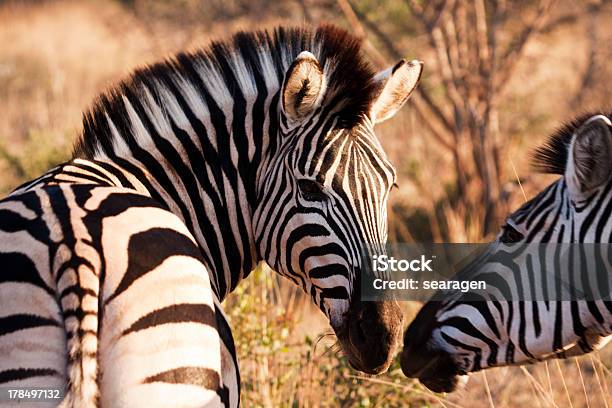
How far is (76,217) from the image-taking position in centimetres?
262

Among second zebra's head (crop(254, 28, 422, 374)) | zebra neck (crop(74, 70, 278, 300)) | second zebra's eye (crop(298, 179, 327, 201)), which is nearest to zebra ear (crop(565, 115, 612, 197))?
second zebra's head (crop(254, 28, 422, 374))

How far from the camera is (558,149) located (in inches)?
146

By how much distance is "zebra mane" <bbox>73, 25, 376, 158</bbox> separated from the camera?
3.67m

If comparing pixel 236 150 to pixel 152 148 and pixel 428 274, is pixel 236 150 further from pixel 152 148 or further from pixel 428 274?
pixel 428 274

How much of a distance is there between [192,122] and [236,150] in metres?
0.23

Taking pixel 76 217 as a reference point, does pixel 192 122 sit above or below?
above

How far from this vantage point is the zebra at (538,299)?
3.32 meters

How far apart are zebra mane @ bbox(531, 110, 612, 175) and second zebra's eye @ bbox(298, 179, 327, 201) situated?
102 centimetres

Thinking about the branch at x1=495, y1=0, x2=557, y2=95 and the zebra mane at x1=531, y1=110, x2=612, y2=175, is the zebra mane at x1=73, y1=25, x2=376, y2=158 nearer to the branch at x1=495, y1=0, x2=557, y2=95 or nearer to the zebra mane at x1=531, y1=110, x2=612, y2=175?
the zebra mane at x1=531, y1=110, x2=612, y2=175

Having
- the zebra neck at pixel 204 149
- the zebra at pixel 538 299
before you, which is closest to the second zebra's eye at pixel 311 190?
the zebra neck at pixel 204 149

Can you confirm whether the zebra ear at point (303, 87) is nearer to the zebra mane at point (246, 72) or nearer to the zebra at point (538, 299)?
the zebra mane at point (246, 72)

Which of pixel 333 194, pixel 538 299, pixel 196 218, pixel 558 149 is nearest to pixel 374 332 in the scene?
pixel 333 194

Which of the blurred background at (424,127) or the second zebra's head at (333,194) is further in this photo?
the blurred background at (424,127)

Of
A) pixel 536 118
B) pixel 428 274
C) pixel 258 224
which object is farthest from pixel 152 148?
pixel 536 118
